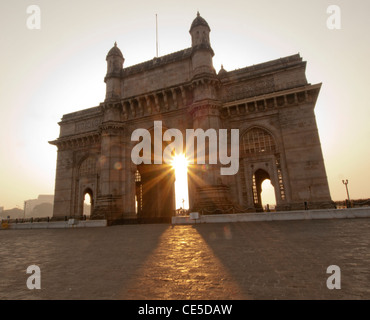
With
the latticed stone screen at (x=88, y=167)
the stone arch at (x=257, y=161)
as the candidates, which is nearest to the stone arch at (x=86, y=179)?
the latticed stone screen at (x=88, y=167)

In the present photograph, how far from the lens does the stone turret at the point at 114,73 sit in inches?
932

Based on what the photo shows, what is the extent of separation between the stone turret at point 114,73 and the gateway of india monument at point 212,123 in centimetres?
10

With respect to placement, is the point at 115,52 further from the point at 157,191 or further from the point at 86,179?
the point at 157,191

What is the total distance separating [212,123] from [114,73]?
12.6m

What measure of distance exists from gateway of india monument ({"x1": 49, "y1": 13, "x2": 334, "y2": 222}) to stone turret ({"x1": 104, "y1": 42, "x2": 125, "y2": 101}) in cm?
10

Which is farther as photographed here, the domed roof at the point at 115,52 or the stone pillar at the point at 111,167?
the domed roof at the point at 115,52

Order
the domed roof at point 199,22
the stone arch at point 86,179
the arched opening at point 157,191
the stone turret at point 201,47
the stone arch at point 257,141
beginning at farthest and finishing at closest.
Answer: the stone arch at point 86,179 → the arched opening at point 157,191 → the domed roof at point 199,22 → the stone turret at point 201,47 → the stone arch at point 257,141

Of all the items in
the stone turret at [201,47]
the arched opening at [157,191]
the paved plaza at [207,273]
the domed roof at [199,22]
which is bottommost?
the paved plaza at [207,273]

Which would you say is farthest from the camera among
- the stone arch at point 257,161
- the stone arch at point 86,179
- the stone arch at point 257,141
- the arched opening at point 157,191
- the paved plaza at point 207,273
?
the stone arch at point 86,179

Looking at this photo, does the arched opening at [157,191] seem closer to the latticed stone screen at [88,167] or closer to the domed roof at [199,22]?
the latticed stone screen at [88,167]

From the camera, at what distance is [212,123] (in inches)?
Answer: 741

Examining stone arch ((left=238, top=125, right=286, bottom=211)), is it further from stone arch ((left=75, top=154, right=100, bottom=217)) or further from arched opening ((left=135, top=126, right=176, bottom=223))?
stone arch ((left=75, top=154, right=100, bottom=217))

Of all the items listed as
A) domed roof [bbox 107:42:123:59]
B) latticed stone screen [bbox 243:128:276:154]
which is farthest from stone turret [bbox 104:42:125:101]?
latticed stone screen [bbox 243:128:276:154]
